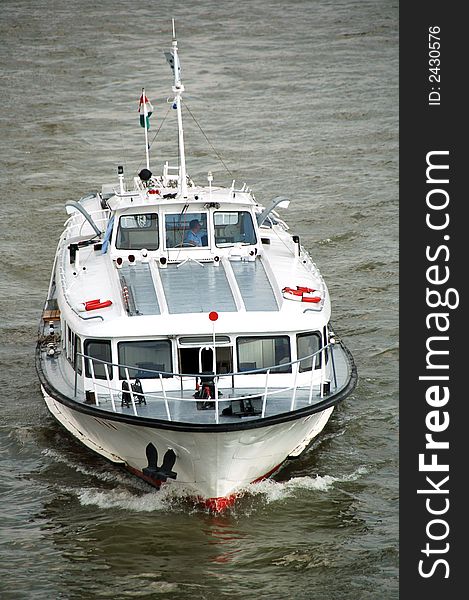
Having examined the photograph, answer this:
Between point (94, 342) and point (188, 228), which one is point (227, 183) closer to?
point (188, 228)

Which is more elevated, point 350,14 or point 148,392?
point 350,14

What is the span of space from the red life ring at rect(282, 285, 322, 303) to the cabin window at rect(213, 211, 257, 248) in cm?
206

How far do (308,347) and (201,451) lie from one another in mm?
2619

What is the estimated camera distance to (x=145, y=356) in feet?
63.2

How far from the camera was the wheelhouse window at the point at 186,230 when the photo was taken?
22078 mm

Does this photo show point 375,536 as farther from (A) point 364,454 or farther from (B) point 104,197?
(B) point 104,197

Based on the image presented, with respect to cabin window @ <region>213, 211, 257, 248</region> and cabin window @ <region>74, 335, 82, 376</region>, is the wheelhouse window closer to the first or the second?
cabin window @ <region>213, 211, 257, 248</region>

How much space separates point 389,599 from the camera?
17219 mm

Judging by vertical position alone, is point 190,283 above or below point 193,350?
above

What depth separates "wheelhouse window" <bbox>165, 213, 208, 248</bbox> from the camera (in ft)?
72.4

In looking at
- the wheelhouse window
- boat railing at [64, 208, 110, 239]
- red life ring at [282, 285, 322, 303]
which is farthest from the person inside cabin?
boat railing at [64, 208, 110, 239]

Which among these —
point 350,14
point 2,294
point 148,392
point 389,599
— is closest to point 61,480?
point 148,392

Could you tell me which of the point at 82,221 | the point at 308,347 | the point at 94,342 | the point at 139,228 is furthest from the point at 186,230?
the point at 308,347

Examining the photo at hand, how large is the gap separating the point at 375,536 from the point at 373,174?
19.2 metres
